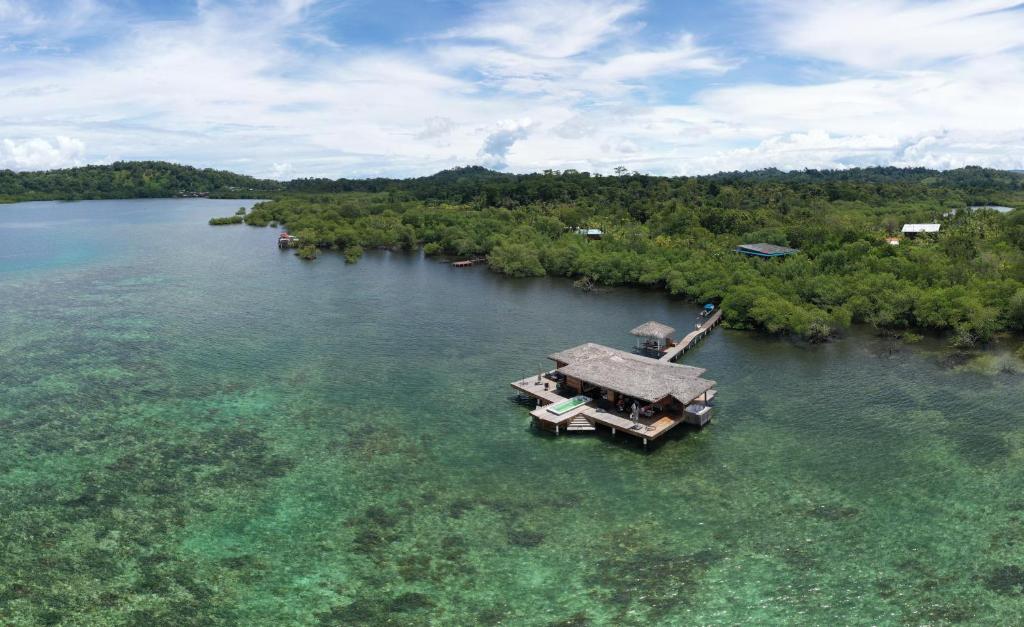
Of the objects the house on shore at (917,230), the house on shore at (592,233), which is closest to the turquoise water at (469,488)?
the house on shore at (592,233)

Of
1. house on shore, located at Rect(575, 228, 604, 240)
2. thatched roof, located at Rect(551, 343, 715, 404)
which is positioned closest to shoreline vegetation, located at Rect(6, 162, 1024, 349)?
house on shore, located at Rect(575, 228, 604, 240)

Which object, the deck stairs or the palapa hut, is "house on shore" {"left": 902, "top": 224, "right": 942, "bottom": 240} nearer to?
the palapa hut

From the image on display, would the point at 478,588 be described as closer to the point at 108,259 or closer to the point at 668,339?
the point at 668,339

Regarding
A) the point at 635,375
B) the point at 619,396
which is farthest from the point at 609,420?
the point at 635,375

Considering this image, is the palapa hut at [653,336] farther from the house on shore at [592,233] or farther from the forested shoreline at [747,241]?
the house on shore at [592,233]

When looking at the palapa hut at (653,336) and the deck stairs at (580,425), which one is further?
the palapa hut at (653,336)

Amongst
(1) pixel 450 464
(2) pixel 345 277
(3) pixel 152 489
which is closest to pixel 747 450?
(1) pixel 450 464
